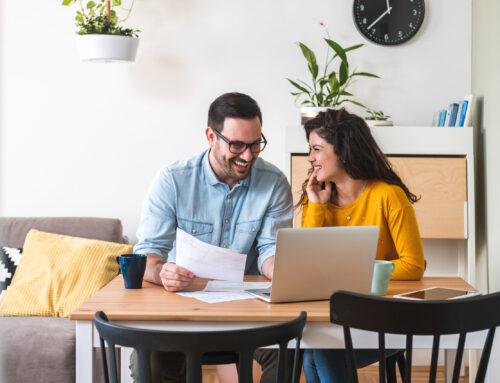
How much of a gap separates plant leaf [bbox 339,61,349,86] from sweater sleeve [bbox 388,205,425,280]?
45.1 inches

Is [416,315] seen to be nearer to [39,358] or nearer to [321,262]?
[321,262]

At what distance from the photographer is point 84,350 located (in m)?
1.69

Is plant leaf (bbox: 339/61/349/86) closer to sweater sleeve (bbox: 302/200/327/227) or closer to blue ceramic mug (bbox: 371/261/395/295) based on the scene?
sweater sleeve (bbox: 302/200/327/227)

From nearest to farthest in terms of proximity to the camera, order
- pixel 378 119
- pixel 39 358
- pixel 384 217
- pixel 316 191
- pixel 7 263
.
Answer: pixel 384 217 → pixel 316 191 → pixel 39 358 → pixel 7 263 → pixel 378 119

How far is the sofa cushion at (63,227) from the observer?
337 centimetres

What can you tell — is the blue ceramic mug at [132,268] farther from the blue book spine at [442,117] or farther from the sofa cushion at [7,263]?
the blue book spine at [442,117]

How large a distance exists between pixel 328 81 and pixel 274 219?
130 centimetres

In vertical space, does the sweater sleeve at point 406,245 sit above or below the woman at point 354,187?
below

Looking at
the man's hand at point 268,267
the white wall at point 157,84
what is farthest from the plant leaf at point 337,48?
the man's hand at point 268,267

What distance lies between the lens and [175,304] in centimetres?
176

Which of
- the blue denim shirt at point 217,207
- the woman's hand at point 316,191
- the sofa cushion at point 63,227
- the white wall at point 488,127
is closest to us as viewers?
the blue denim shirt at point 217,207

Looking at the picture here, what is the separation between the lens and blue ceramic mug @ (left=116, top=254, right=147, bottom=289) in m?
1.95

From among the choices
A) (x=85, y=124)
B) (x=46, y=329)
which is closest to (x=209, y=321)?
(x=46, y=329)

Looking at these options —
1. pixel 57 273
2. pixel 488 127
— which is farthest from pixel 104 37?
pixel 488 127
